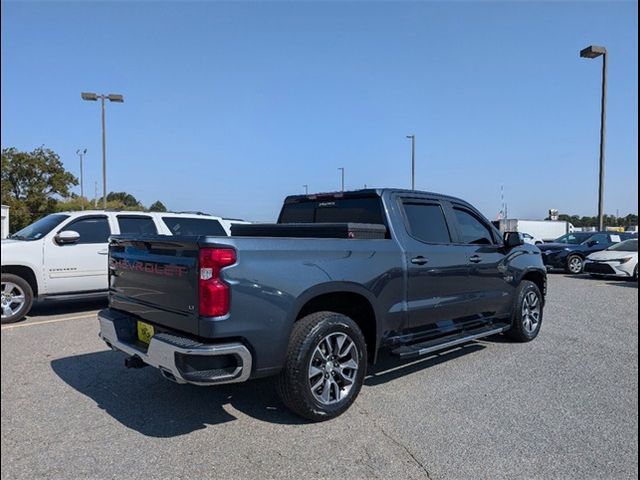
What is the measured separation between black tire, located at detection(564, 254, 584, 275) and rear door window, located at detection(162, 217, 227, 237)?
12.1 metres

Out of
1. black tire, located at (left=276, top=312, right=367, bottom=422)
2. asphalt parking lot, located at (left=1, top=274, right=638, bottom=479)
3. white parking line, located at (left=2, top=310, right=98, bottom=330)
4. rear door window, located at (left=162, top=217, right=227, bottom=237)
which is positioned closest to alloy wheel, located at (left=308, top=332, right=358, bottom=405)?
black tire, located at (left=276, top=312, right=367, bottom=422)

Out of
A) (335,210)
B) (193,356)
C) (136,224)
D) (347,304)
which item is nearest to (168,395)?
(193,356)

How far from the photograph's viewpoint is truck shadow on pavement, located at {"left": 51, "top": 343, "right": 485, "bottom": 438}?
3.95 m

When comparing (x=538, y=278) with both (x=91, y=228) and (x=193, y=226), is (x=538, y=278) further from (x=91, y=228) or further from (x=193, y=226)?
(x=91, y=228)

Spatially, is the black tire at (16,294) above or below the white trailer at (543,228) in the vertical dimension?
below

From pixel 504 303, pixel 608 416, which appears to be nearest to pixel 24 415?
pixel 608 416

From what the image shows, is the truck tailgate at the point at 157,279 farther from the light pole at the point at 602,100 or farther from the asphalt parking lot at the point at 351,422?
the light pole at the point at 602,100

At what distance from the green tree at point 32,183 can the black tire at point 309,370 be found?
24.3 m

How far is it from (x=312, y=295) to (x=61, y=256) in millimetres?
6077

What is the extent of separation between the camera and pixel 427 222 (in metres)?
5.31

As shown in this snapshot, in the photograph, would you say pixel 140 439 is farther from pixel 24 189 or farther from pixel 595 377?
pixel 24 189

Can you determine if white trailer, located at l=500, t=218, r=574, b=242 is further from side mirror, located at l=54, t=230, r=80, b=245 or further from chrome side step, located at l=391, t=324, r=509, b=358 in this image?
side mirror, located at l=54, t=230, r=80, b=245

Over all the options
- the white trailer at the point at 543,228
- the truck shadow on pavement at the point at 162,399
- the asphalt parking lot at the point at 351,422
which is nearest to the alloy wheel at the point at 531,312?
the asphalt parking lot at the point at 351,422

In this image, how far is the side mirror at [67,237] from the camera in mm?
8047
